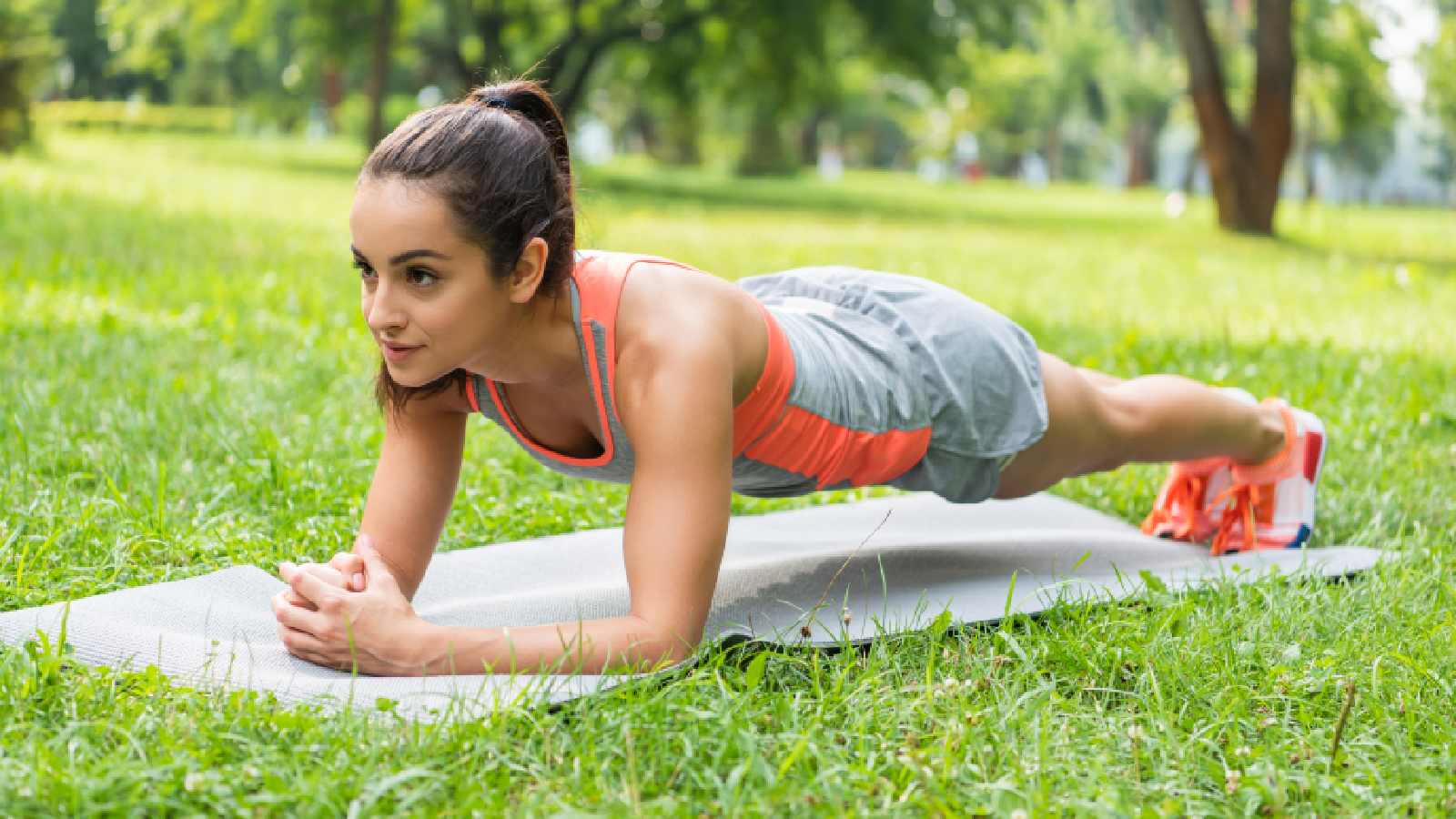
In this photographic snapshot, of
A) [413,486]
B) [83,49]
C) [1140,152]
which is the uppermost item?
[83,49]

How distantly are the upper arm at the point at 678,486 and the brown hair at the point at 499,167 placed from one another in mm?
280

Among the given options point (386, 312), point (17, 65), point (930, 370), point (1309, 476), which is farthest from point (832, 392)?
point (17, 65)

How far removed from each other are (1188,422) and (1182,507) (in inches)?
17.8

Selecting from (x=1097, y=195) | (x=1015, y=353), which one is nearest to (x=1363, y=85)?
(x=1097, y=195)

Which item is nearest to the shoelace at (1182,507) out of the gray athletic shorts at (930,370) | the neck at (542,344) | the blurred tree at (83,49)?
the gray athletic shorts at (930,370)

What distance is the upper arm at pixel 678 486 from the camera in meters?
2.15

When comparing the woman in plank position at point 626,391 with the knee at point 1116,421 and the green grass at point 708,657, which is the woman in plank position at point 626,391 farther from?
the green grass at point 708,657

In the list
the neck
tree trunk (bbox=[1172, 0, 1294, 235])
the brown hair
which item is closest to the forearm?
the neck

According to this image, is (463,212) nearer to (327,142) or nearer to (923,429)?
(923,429)

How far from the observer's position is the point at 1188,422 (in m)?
3.14

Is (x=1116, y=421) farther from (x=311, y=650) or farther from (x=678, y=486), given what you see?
(x=311, y=650)

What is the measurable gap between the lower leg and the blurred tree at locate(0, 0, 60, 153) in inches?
556

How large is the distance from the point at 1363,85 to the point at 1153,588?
17802 millimetres

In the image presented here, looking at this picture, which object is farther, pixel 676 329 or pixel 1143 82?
pixel 1143 82
